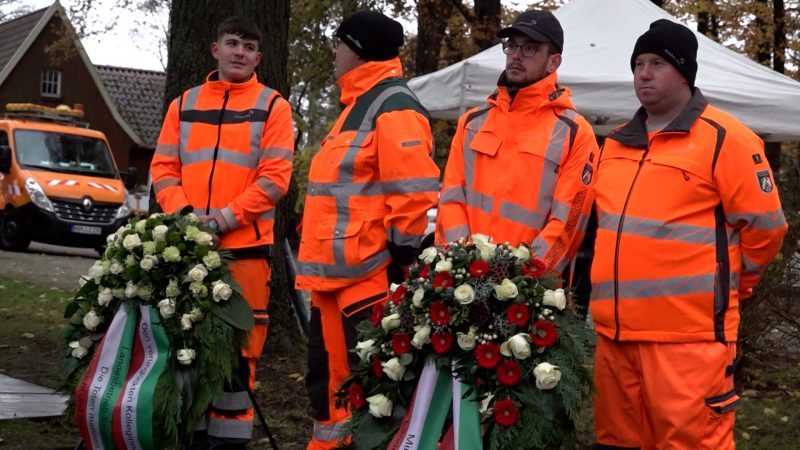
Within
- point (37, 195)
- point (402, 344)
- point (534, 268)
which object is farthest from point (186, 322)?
point (37, 195)

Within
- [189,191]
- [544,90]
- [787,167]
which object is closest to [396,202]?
[544,90]

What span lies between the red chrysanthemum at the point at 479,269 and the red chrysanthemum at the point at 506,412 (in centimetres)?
46

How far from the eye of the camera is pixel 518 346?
4125mm

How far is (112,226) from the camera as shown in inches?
864

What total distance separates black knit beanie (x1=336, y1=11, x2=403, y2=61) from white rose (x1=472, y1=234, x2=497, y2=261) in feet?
5.05

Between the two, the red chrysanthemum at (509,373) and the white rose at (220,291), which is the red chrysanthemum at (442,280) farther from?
the white rose at (220,291)

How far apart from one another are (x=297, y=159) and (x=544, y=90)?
24178 mm

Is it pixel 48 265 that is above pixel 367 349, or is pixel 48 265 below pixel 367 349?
below

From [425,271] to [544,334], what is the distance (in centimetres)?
53

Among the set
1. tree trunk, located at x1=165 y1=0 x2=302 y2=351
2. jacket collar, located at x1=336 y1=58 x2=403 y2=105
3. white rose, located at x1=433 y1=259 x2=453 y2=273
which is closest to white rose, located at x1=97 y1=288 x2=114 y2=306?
jacket collar, located at x1=336 y1=58 x2=403 y2=105

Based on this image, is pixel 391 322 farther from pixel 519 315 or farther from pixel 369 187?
pixel 369 187

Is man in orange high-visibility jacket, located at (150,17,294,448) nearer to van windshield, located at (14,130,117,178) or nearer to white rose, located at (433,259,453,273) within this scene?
white rose, located at (433,259,453,273)

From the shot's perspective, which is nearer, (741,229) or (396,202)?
(741,229)

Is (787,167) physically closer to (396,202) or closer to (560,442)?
(396,202)
